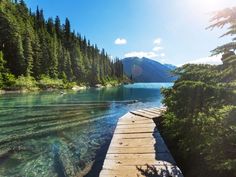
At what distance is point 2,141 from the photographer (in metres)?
10.8

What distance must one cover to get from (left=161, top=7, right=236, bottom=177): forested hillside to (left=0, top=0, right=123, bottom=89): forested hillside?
46705 millimetres

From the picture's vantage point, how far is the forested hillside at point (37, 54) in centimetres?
5641

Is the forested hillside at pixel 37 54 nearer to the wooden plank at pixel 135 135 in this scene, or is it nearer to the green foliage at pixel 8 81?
the green foliage at pixel 8 81

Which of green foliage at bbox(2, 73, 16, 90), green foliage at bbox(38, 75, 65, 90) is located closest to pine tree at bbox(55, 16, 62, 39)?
green foliage at bbox(38, 75, 65, 90)

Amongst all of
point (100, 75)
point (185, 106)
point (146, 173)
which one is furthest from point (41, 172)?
point (100, 75)

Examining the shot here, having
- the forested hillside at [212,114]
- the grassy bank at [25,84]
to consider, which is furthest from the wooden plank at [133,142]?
the grassy bank at [25,84]

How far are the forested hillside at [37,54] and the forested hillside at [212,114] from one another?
46.7 metres

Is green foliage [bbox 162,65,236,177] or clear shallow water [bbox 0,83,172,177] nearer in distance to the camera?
green foliage [bbox 162,65,236,177]

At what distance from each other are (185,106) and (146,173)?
2420 millimetres

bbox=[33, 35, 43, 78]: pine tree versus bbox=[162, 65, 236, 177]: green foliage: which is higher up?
bbox=[33, 35, 43, 78]: pine tree

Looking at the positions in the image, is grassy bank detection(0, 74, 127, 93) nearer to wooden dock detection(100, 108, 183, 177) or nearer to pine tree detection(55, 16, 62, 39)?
pine tree detection(55, 16, 62, 39)

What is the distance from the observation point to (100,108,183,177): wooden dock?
5766 mm

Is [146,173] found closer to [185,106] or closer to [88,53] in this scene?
[185,106]

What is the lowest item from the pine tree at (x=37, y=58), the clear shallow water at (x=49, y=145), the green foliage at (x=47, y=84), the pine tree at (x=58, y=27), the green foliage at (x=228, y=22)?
the clear shallow water at (x=49, y=145)
